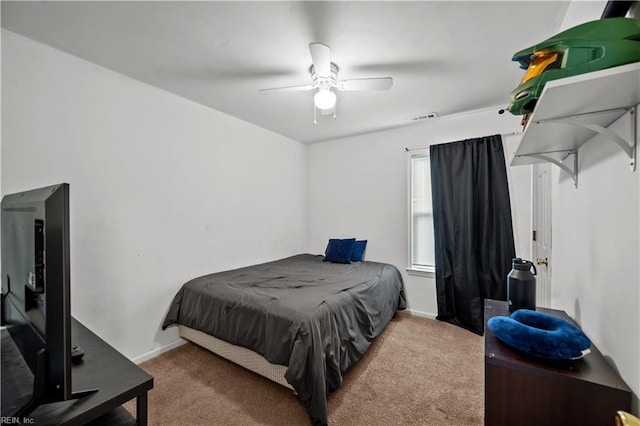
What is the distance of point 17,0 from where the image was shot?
1.44 m

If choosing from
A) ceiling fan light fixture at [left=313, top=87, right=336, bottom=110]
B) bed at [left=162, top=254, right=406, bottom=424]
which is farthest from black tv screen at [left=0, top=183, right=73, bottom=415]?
ceiling fan light fixture at [left=313, top=87, right=336, bottom=110]

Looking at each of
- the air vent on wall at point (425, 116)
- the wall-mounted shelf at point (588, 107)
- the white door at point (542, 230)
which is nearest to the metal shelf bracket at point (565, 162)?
the wall-mounted shelf at point (588, 107)

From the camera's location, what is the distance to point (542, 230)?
7.36ft

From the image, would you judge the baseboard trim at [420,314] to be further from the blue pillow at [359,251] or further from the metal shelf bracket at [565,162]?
the metal shelf bracket at [565,162]

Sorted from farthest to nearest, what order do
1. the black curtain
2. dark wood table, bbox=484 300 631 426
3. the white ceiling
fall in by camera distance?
the black curtain
the white ceiling
dark wood table, bbox=484 300 631 426

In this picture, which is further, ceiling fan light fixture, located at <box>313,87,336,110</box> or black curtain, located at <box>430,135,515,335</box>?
black curtain, located at <box>430,135,515,335</box>

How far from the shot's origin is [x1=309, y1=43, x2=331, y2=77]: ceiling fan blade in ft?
5.14

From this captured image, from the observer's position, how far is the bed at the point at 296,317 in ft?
5.39

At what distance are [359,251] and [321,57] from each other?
2598mm

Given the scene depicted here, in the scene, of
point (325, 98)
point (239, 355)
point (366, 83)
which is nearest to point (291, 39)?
point (325, 98)

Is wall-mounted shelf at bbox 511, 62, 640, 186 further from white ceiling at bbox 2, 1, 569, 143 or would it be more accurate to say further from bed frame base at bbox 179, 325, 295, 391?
bed frame base at bbox 179, 325, 295, 391

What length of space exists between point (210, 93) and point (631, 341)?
3.10 metres

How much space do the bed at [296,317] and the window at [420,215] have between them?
0.67m

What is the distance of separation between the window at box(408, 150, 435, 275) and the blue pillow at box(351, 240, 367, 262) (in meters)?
0.64
